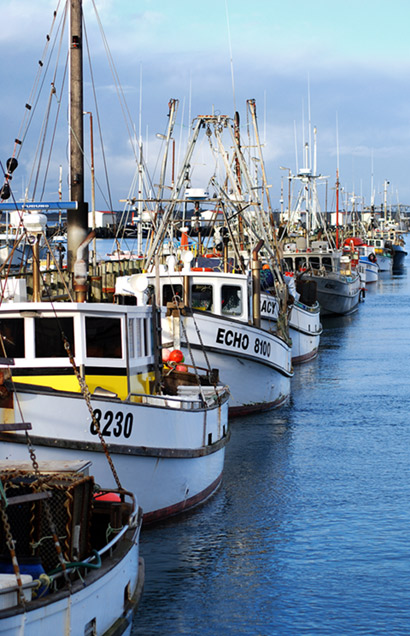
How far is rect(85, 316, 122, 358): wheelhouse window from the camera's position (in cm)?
1288

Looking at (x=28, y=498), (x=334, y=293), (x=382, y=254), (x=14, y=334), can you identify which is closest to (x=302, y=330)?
(x=334, y=293)

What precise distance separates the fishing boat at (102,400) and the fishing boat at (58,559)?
1.60 metres

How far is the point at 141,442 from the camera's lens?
12445mm

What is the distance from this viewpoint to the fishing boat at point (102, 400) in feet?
37.2

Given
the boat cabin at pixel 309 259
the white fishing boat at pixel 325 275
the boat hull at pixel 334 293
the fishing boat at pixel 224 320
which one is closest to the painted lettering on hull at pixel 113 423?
the fishing boat at pixel 224 320

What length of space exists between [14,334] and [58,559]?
489 centimetres

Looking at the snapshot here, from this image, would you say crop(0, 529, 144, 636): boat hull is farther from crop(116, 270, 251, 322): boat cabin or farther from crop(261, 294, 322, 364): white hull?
crop(261, 294, 322, 364): white hull

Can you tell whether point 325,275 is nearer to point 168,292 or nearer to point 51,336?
point 168,292

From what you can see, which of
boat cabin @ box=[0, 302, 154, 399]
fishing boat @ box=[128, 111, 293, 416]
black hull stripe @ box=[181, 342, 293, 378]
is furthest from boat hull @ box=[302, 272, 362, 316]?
boat cabin @ box=[0, 302, 154, 399]

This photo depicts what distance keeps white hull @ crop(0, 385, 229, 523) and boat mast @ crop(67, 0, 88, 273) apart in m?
4.42

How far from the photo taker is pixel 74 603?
783 centimetres

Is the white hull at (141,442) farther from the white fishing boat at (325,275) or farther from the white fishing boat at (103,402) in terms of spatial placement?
the white fishing boat at (325,275)

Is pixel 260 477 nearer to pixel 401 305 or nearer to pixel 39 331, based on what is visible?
pixel 39 331

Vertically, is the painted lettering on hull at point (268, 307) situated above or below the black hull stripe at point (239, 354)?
above
